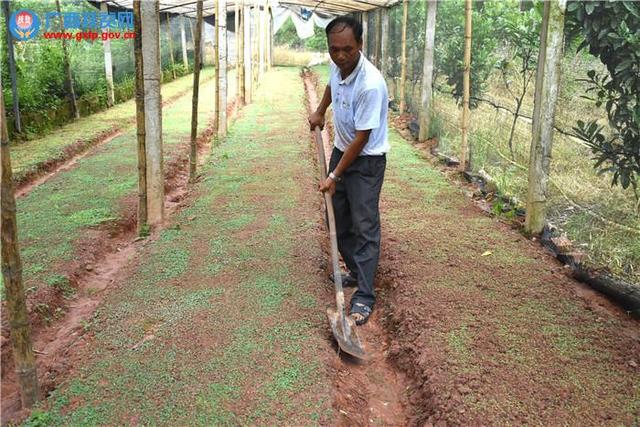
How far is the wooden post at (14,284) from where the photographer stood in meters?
2.77

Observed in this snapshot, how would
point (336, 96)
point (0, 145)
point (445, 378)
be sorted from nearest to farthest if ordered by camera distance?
point (0, 145), point (445, 378), point (336, 96)

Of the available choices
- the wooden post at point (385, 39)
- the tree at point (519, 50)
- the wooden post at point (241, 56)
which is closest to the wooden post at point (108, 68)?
the wooden post at point (241, 56)

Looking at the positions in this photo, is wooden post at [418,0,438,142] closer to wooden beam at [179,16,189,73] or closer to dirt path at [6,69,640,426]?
dirt path at [6,69,640,426]

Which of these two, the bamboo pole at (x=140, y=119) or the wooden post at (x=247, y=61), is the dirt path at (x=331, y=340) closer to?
the bamboo pole at (x=140, y=119)

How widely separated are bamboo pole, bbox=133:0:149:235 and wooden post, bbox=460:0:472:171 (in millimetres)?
4395

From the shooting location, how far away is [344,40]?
397 cm

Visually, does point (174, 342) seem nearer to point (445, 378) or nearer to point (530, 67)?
point (445, 378)

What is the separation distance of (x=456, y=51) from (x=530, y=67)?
335cm

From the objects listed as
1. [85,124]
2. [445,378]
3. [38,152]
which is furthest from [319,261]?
[85,124]

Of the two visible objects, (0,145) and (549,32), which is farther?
(549,32)

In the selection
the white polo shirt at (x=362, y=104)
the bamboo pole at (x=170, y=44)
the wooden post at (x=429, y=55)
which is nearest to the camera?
the white polo shirt at (x=362, y=104)

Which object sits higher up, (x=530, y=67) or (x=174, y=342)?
(x=530, y=67)

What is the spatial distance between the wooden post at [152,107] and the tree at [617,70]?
3.94 metres

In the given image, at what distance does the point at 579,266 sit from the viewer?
16.0 ft
